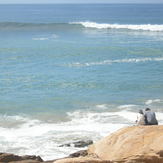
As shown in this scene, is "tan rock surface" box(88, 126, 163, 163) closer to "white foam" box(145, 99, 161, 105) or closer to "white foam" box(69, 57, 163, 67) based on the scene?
"white foam" box(145, 99, 161, 105)

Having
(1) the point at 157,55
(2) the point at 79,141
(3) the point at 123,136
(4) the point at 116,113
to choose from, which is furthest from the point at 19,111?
(1) the point at 157,55

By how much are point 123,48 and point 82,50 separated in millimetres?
3577

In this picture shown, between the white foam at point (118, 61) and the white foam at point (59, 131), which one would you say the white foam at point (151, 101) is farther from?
the white foam at point (118, 61)

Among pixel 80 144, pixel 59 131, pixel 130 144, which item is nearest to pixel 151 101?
pixel 59 131

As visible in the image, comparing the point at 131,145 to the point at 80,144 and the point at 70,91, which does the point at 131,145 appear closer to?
the point at 80,144

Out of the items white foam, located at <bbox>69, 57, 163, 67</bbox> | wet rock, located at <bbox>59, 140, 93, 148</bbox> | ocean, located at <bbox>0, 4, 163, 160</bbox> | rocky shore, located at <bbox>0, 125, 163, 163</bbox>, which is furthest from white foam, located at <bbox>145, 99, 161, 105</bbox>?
rocky shore, located at <bbox>0, 125, 163, 163</bbox>

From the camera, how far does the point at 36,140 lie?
17438 mm

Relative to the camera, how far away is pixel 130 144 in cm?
909

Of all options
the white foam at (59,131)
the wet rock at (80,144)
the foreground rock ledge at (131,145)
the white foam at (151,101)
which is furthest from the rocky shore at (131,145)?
the white foam at (151,101)

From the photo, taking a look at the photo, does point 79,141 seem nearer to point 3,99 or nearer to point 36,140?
point 36,140

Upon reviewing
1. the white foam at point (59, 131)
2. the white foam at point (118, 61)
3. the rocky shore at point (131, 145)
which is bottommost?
the rocky shore at point (131, 145)

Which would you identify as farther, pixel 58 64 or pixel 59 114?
pixel 58 64

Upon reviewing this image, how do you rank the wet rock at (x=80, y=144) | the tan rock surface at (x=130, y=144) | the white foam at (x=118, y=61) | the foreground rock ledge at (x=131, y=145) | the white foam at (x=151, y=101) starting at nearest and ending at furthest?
the foreground rock ledge at (x=131, y=145) → the tan rock surface at (x=130, y=144) → the wet rock at (x=80, y=144) → the white foam at (x=151, y=101) → the white foam at (x=118, y=61)

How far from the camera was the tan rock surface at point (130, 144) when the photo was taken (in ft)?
28.6
